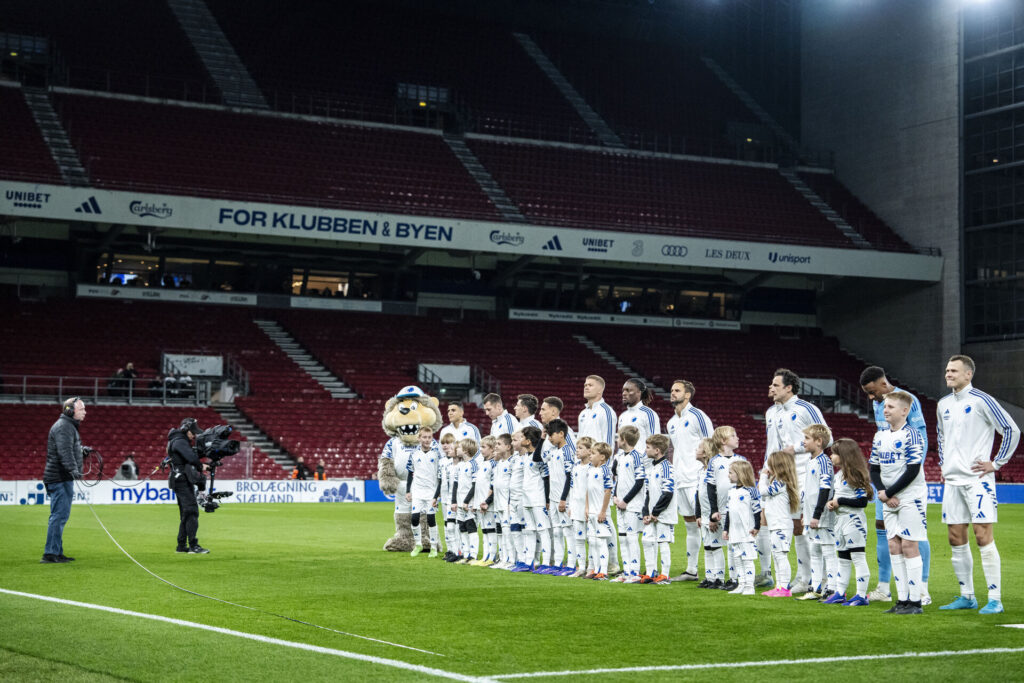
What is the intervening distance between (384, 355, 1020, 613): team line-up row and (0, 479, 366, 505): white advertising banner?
577 inches

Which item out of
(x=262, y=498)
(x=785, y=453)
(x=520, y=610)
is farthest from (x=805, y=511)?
(x=262, y=498)

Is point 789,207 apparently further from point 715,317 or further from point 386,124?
point 386,124

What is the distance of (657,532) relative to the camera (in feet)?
45.1

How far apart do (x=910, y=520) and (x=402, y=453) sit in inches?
323

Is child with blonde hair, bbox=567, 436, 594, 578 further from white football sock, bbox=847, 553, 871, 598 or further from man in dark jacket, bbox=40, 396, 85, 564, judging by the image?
man in dark jacket, bbox=40, 396, 85, 564

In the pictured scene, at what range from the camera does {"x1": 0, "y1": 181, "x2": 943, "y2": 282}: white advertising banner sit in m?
34.4

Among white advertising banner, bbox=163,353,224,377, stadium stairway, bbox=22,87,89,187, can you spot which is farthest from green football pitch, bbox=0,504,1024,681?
stadium stairway, bbox=22,87,89,187

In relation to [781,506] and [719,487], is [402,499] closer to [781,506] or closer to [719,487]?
[719,487]

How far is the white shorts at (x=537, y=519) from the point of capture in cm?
1505

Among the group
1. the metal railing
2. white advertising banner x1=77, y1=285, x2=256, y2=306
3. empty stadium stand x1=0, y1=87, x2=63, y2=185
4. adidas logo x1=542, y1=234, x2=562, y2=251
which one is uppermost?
empty stadium stand x1=0, y1=87, x2=63, y2=185

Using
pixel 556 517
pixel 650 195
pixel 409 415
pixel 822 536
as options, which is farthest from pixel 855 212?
pixel 822 536

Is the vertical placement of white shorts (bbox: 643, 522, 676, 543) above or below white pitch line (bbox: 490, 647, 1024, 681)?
above

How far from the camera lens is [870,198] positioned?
4716cm

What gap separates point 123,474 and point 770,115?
105 ft
